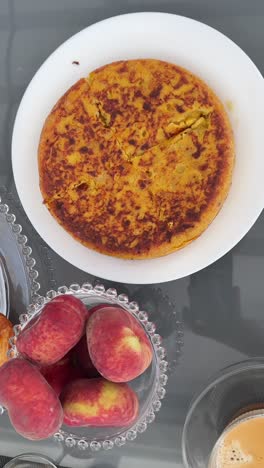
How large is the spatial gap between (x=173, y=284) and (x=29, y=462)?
522mm

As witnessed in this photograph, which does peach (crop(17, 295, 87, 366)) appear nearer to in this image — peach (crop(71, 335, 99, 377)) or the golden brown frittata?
peach (crop(71, 335, 99, 377))

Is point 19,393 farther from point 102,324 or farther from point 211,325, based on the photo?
point 211,325

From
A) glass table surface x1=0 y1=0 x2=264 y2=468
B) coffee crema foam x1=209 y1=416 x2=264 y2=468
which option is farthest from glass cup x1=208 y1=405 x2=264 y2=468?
glass table surface x1=0 y1=0 x2=264 y2=468

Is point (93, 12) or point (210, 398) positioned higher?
point (93, 12)

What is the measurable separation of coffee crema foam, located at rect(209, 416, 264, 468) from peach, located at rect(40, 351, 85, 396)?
0.99 ft

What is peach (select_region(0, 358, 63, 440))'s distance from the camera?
103 centimetres

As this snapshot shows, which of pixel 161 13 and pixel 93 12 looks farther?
pixel 93 12

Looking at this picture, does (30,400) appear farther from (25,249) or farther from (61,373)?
(25,249)

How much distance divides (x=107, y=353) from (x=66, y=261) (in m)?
0.35

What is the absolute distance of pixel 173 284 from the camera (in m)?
1.33

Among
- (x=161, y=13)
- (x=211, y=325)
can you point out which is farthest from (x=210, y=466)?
(x=161, y=13)

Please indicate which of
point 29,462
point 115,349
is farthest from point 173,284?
point 29,462

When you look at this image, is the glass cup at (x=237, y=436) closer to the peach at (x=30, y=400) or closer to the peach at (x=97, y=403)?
the peach at (x=97, y=403)

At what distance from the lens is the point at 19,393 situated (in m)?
1.03
